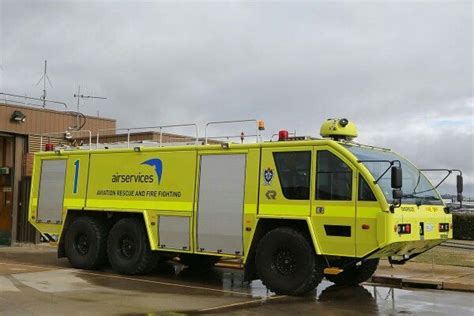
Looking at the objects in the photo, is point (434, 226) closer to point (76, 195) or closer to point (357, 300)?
point (357, 300)

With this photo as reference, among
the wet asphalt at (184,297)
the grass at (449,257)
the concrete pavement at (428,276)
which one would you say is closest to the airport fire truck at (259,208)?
the wet asphalt at (184,297)

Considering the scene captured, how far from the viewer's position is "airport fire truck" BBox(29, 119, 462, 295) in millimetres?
9938

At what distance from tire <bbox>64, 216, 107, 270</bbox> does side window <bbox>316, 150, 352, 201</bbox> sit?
540 centimetres

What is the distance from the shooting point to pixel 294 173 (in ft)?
34.9

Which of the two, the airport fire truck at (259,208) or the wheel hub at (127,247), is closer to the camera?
the airport fire truck at (259,208)

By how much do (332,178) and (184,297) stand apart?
125 inches

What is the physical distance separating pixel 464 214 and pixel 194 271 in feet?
50.3

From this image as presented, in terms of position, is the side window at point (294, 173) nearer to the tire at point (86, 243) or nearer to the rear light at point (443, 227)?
the rear light at point (443, 227)

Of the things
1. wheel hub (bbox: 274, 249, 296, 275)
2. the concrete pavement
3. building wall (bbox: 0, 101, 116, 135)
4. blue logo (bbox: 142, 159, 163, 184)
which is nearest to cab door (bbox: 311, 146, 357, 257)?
wheel hub (bbox: 274, 249, 296, 275)

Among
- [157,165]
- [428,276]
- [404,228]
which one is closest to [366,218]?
[404,228]

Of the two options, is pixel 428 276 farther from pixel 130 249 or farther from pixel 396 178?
pixel 130 249

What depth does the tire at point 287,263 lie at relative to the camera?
33.1 ft

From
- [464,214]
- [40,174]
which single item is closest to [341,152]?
[40,174]

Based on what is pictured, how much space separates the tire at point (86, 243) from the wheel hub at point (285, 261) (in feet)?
15.0
